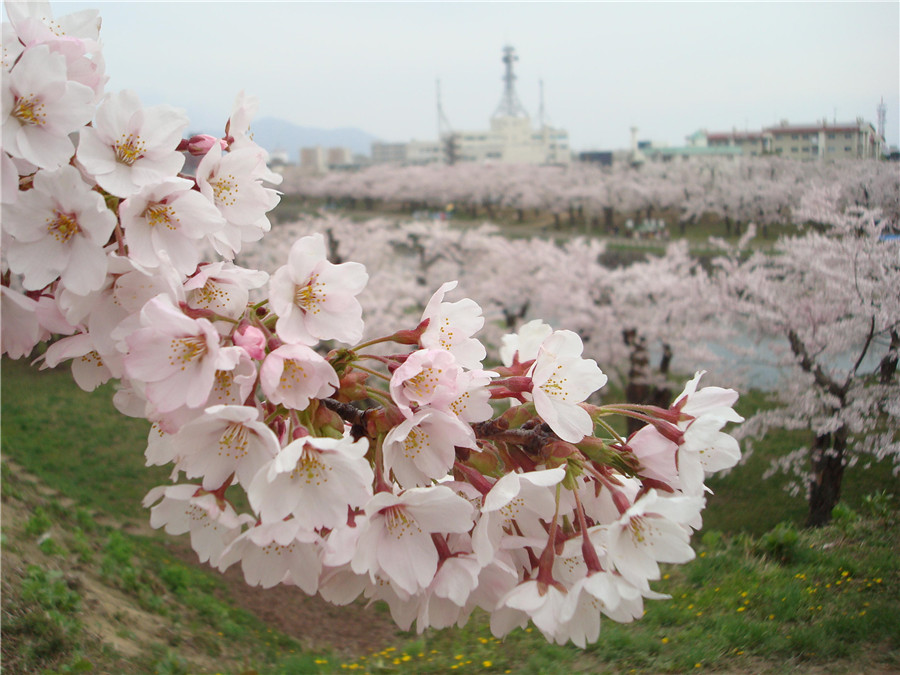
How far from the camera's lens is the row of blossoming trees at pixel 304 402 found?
94 cm

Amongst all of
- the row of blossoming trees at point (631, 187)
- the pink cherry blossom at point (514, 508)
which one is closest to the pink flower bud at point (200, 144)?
the pink cherry blossom at point (514, 508)

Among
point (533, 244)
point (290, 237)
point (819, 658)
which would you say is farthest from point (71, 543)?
point (290, 237)

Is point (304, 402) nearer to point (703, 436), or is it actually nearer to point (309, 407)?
point (309, 407)

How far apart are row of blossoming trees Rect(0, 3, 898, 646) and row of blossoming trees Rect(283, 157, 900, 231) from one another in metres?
5.35

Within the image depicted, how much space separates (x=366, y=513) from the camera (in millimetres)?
975

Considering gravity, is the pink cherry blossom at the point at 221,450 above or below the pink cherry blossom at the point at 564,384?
below

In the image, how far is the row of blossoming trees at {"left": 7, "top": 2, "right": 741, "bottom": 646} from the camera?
940 millimetres

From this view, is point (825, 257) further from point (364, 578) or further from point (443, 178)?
point (443, 178)

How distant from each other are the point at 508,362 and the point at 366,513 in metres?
0.52

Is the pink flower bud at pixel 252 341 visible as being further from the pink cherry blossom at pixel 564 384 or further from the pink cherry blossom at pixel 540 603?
Answer: the pink cherry blossom at pixel 540 603

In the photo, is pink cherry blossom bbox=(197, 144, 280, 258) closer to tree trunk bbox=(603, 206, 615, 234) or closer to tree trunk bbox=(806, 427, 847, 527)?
tree trunk bbox=(806, 427, 847, 527)

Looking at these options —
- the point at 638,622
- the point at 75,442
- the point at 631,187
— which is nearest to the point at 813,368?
the point at 638,622

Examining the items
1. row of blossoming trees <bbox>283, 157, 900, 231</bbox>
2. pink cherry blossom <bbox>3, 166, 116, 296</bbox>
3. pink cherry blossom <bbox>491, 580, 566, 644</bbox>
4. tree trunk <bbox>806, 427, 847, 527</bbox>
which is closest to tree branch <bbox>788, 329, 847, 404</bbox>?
tree trunk <bbox>806, 427, 847, 527</bbox>

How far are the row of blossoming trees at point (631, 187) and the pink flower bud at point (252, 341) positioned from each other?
5671 millimetres
